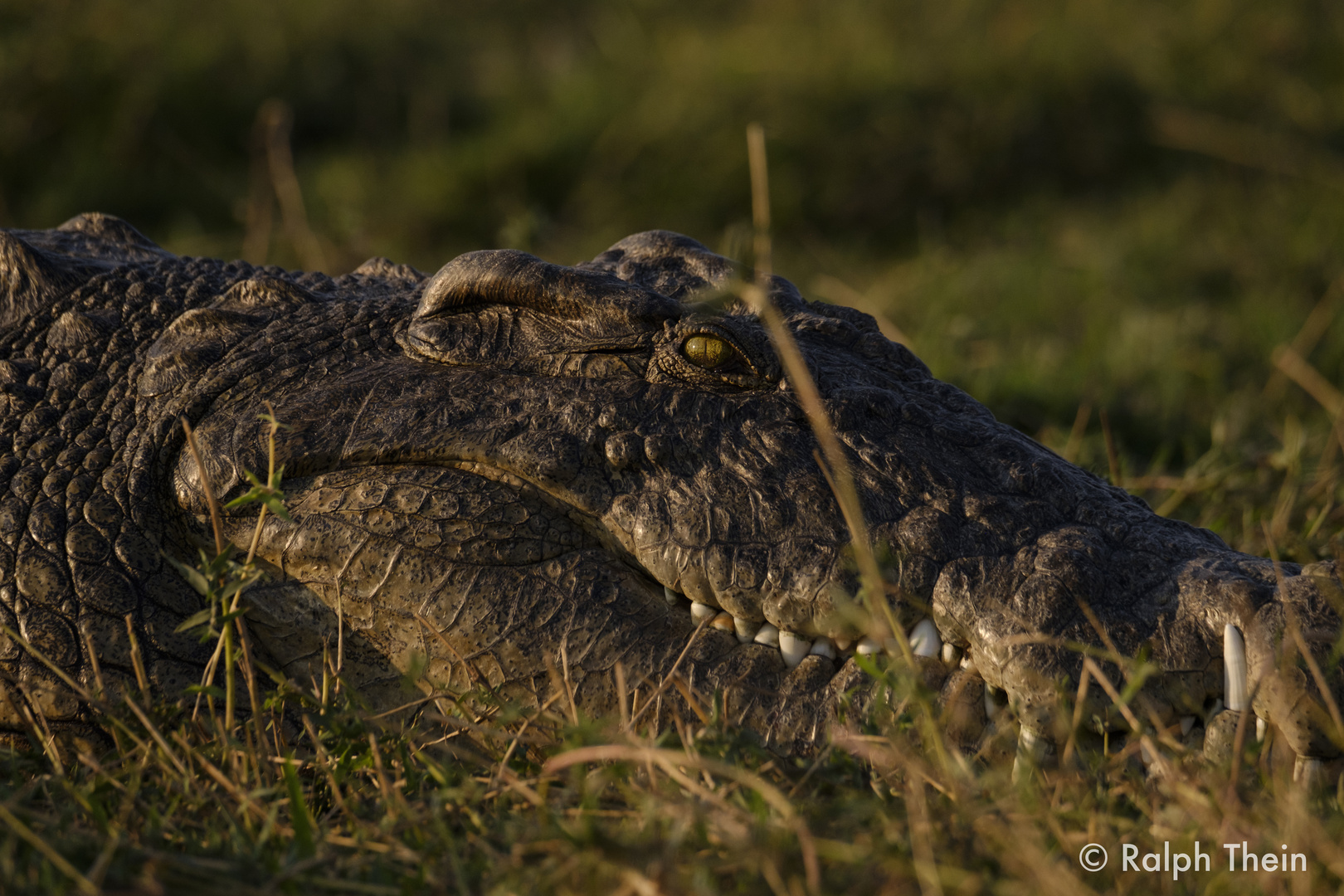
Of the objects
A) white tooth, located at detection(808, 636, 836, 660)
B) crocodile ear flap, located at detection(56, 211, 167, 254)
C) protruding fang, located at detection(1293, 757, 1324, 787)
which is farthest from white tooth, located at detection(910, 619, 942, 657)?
crocodile ear flap, located at detection(56, 211, 167, 254)

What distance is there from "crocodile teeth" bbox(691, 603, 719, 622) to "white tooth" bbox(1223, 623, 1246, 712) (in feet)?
2.77

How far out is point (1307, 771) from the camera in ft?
5.69

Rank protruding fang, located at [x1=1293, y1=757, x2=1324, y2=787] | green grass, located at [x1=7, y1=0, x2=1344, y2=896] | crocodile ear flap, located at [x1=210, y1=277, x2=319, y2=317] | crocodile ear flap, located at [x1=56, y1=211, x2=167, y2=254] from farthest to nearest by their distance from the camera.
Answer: crocodile ear flap, located at [x1=56, y1=211, x2=167, y2=254] → crocodile ear flap, located at [x1=210, y1=277, x2=319, y2=317] → protruding fang, located at [x1=1293, y1=757, x2=1324, y2=787] → green grass, located at [x1=7, y1=0, x2=1344, y2=896]

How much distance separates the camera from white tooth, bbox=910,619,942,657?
1918 mm

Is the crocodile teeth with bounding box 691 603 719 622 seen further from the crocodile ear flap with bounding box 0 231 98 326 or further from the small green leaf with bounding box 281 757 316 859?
the crocodile ear flap with bounding box 0 231 98 326

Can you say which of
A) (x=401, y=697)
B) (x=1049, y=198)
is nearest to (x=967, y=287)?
(x=1049, y=198)

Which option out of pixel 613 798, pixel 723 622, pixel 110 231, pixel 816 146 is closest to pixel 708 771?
pixel 613 798

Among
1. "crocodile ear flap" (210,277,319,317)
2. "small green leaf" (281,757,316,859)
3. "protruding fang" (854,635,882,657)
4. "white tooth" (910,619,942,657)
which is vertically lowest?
"small green leaf" (281,757,316,859)

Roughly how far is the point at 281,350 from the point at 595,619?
3.03 ft

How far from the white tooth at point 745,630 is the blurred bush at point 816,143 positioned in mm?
3856

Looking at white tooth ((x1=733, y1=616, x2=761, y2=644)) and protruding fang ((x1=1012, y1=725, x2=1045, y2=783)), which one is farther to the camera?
white tooth ((x1=733, y1=616, x2=761, y2=644))

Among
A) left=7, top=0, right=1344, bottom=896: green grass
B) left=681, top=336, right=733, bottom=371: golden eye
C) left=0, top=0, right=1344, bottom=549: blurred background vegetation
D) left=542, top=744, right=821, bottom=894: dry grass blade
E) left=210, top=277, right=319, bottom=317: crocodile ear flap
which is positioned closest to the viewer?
left=542, top=744, right=821, bottom=894: dry grass blade

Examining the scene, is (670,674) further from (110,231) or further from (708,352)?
(110,231)

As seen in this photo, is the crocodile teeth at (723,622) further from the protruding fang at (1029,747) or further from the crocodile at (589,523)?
the protruding fang at (1029,747)
